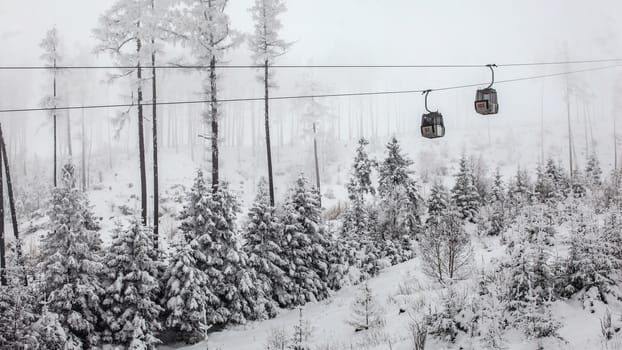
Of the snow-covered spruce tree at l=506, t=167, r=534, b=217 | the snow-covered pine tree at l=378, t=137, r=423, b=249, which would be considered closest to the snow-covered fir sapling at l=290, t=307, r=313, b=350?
the snow-covered pine tree at l=378, t=137, r=423, b=249

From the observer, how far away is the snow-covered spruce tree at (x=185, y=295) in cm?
1425

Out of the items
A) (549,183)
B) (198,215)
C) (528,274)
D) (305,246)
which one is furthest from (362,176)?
(528,274)

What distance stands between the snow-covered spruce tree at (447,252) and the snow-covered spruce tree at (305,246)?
19.5 feet

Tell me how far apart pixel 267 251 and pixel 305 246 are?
1.92m

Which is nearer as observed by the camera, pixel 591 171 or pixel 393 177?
pixel 393 177

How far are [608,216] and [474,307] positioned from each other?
14.6ft

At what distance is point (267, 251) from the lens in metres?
17.7

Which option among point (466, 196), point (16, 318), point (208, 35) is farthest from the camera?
point (466, 196)

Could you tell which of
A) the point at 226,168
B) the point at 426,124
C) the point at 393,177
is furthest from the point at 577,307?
the point at 226,168

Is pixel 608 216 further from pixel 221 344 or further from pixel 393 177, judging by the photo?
pixel 393 177

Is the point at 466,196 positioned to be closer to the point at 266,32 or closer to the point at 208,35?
the point at 266,32

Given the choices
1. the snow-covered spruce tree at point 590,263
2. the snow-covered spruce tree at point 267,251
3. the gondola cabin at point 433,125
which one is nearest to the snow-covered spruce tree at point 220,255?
the snow-covered spruce tree at point 267,251

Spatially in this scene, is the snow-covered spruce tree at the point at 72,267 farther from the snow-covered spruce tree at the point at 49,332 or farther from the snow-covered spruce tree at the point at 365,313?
the snow-covered spruce tree at the point at 365,313

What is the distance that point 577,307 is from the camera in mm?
8922
